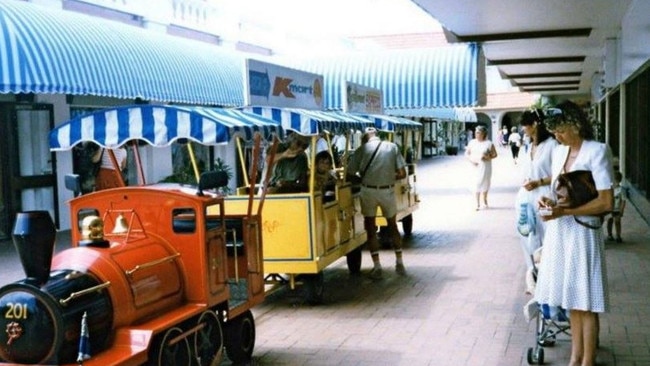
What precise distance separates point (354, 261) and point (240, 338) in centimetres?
388

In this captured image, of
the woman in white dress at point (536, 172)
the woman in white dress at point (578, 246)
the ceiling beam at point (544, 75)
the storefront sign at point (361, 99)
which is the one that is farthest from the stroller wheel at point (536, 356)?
the ceiling beam at point (544, 75)

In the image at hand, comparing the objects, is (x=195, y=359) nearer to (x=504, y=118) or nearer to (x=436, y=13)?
(x=436, y=13)

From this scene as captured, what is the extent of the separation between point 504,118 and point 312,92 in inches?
2167

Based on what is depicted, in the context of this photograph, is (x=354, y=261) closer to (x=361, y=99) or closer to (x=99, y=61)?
(x=361, y=99)

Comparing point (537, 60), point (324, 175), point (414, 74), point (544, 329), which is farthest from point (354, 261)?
point (537, 60)

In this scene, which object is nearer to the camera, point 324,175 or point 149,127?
point 149,127

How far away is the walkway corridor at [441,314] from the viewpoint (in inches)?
247

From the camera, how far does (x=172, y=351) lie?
507 cm

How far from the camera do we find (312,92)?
9133 millimetres

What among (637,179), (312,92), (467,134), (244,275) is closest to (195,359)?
(244,275)

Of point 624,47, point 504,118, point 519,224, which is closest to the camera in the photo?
point 519,224

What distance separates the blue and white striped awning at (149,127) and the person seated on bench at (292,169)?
8.78ft

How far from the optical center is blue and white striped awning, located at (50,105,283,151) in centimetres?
553

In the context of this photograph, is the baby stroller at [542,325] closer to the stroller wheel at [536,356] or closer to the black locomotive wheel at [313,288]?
the stroller wheel at [536,356]
